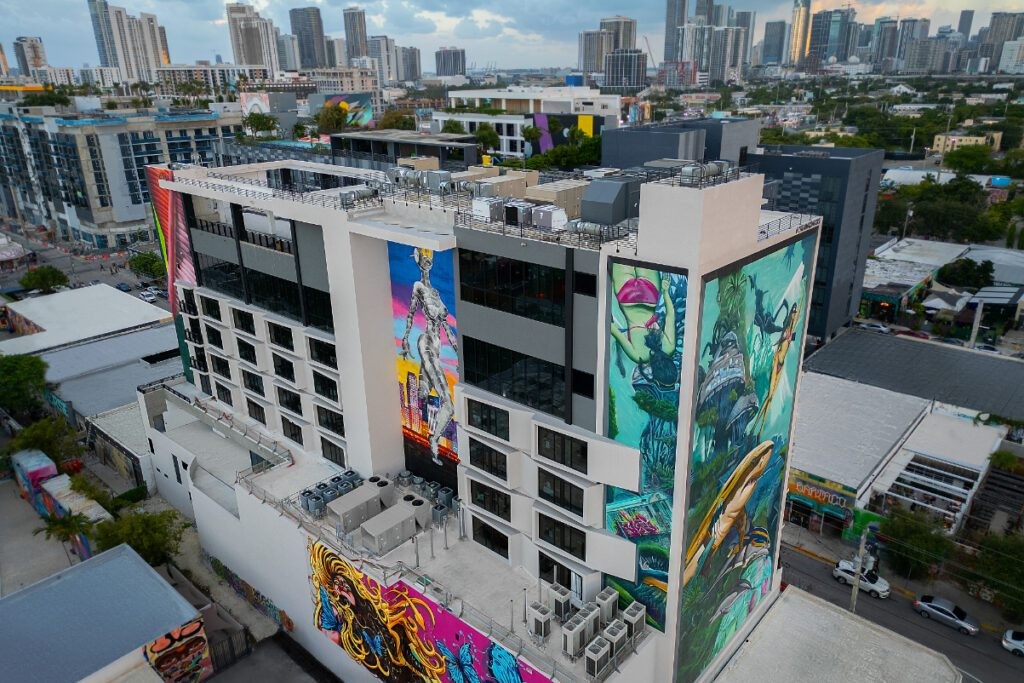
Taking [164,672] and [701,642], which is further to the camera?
[164,672]

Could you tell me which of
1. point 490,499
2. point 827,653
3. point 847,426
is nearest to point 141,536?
point 490,499

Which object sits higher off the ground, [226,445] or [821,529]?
[226,445]

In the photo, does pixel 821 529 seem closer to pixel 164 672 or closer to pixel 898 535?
pixel 898 535

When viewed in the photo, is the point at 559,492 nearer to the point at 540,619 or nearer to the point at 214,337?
the point at 540,619

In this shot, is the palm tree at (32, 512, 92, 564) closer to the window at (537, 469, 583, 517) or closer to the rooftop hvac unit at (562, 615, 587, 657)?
the window at (537, 469, 583, 517)

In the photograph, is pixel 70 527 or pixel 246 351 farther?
pixel 246 351

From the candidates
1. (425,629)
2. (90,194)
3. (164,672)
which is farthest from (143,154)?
(425,629)

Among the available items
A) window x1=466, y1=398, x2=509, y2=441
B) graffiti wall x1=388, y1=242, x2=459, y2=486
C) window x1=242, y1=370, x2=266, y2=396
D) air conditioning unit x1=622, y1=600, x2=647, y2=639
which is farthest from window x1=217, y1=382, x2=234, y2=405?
air conditioning unit x1=622, y1=600, x2=647, y2=639
